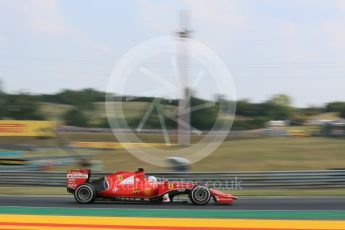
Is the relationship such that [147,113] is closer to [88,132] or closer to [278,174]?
[278,174]

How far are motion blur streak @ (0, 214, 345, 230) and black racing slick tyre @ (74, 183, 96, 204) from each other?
2345mm

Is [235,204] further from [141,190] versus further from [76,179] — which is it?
[76,179]

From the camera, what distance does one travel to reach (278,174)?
14.5 m

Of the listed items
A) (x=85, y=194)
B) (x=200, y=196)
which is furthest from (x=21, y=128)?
(x=200, y=196)

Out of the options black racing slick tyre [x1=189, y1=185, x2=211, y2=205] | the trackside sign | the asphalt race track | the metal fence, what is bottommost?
the asphalt race track

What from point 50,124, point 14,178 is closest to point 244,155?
point 14,178

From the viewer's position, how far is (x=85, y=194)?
1054 cm

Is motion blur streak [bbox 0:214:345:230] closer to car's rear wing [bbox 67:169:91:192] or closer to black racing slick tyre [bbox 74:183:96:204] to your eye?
black racing slick tyre [bbox 74:183:96:204]

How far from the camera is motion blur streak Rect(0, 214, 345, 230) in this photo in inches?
283

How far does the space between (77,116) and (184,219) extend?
41.0m

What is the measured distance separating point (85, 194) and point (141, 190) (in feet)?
3.84

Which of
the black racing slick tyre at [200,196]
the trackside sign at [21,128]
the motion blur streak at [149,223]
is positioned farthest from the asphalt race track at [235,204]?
the trackside sign at [21,128]

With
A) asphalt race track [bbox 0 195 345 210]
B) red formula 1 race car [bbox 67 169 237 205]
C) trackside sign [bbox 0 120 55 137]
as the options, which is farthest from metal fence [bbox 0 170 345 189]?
trackside sign [bbox 0 120 55 137]

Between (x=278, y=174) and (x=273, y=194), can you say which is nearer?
(x=273, y=194)
